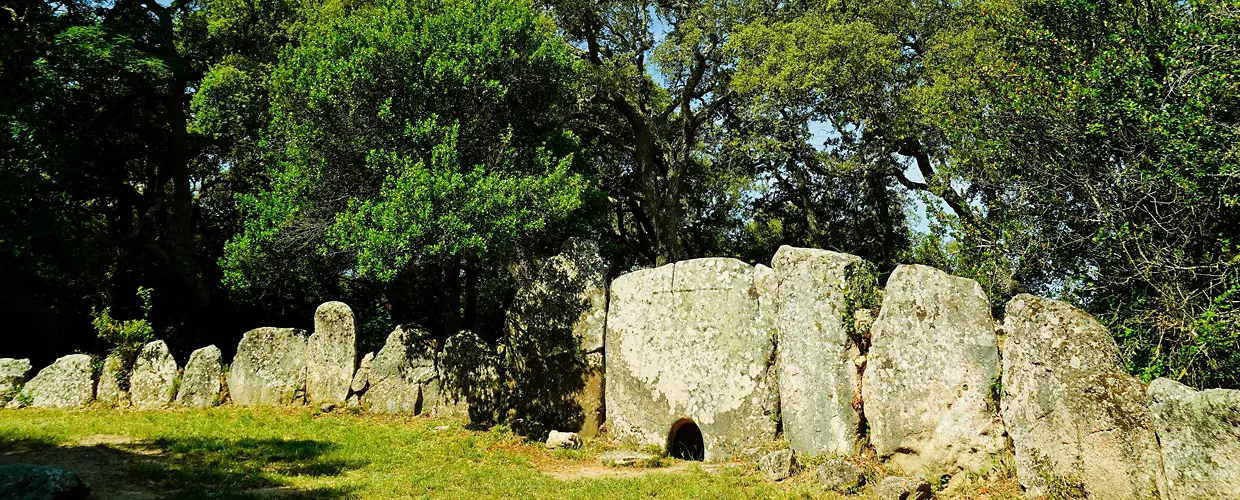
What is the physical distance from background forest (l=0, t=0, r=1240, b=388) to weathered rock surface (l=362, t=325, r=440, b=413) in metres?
0.82

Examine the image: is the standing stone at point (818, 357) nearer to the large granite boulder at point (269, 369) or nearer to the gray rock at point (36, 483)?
the gray rock at point (36, 483)

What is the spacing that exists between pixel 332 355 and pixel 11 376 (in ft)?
22.5

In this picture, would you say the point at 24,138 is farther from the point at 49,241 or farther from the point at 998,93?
the point at 998,93

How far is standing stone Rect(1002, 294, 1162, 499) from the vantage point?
26.5 feet

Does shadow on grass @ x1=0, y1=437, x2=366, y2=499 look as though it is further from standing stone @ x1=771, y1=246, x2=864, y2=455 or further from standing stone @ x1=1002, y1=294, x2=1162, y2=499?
standing stone @ x1=1002, y1=294, x2=1162, y2=499

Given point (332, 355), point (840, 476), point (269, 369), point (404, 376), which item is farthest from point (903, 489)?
point (269, 369)

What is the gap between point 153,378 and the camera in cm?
1609

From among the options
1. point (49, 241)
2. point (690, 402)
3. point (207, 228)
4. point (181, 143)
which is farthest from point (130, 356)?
point (690, 402)

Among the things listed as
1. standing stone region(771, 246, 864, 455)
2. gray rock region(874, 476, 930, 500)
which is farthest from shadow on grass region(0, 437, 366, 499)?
gray rock region(874, 476, 930, 500)

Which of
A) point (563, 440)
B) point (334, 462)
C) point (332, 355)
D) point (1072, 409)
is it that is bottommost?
point (334, 462)

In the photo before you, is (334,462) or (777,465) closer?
(777,465)

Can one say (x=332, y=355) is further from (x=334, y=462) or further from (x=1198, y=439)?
(x=1198, y=439)

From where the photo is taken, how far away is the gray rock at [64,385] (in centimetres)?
1570

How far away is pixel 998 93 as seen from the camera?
41.0 ft
